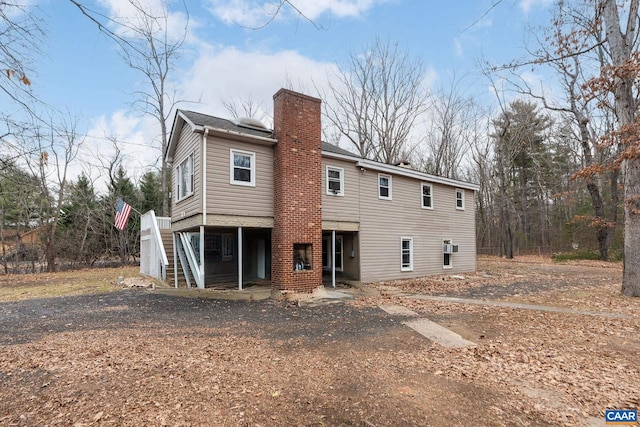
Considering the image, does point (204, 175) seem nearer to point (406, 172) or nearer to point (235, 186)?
point (235, 186)

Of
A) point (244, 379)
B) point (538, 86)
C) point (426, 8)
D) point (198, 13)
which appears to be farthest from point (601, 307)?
point (538, 86)

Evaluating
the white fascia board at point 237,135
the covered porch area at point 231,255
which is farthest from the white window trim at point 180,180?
the covered porch area at point 231,255

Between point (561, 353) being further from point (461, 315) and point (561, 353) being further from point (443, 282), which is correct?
point (443, 282)

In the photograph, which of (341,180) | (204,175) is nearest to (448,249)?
(341,180)

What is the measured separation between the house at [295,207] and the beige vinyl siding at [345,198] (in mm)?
40

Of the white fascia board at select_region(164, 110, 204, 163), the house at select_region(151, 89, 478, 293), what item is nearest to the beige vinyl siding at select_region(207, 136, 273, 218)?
the house at select_region(151, 89, 478, 293)

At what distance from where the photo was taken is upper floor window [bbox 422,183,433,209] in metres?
15.7

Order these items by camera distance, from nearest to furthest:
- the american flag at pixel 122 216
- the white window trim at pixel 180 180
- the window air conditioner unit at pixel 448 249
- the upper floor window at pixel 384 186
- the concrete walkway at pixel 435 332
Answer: the concrete walkway at pixel 435 332 < the white window trim at pixel 180 180 < the upper floor window at pixel 384 186 < the american flag at pixel 122 216 < the window air conditioner unit at pixel 448 249

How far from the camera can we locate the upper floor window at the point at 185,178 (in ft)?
35.6

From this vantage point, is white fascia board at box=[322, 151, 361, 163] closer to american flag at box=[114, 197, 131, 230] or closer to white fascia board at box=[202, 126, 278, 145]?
white fascia board at box=[202, 126, 278, 145]

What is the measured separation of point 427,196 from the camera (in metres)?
15.8

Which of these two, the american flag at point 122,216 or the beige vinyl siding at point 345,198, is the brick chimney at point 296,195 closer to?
the beige vinyl siding at point 345,198

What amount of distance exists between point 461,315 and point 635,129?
720 cm

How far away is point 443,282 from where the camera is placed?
531 inches
